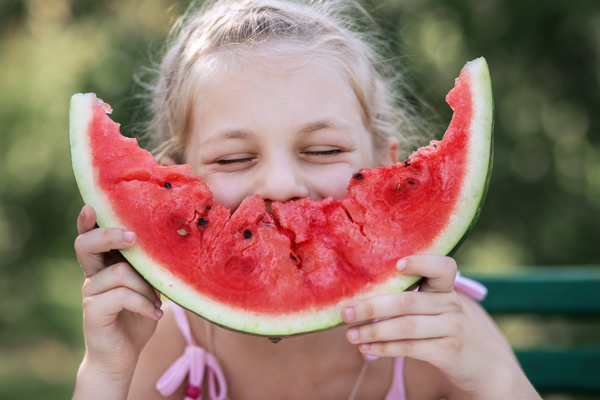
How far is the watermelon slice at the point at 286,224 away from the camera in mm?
1283

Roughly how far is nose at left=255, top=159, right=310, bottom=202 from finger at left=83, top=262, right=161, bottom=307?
1.35 ft

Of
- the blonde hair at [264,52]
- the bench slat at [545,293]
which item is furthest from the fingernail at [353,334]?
the bench slat at [545,293]

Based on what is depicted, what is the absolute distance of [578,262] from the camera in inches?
157

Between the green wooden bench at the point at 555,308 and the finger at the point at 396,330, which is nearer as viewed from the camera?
the finger at the point at 396,330

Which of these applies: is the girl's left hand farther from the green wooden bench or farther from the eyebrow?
the green wooden bench

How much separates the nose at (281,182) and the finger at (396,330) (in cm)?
43

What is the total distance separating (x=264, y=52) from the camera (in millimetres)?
1698

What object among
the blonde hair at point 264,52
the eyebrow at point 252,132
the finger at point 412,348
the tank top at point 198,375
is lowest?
the tank top at point 198,375

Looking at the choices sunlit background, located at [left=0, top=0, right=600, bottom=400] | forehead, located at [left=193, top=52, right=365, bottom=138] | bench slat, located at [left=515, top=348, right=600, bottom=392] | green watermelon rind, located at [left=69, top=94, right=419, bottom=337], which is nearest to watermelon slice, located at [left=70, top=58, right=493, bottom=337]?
green watermelon rind, located at [left=69, top=94, right=419, bottom=337]

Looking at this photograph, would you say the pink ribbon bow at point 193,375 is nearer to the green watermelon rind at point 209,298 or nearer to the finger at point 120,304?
the finger at point 120,304

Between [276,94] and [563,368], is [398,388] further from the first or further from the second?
[276,94]

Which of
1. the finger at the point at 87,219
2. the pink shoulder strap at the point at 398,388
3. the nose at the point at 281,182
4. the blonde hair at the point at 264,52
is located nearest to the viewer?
the finger at the point at 87,219

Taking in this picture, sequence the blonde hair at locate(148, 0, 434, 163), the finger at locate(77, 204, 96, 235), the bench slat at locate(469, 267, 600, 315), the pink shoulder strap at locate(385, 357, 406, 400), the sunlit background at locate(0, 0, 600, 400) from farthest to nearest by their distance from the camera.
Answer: the sunlit background at locate(0, 0, 600, 400) → the bench slat at locate(469, 267, 600, 315) → the pink shoulder strap at locate(385, 357, 406, 400) → the blonde hair at locate(148, 0, 434, 163) → the finger at locate(77, 204, 96, 235)

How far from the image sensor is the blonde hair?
5.72 ft
